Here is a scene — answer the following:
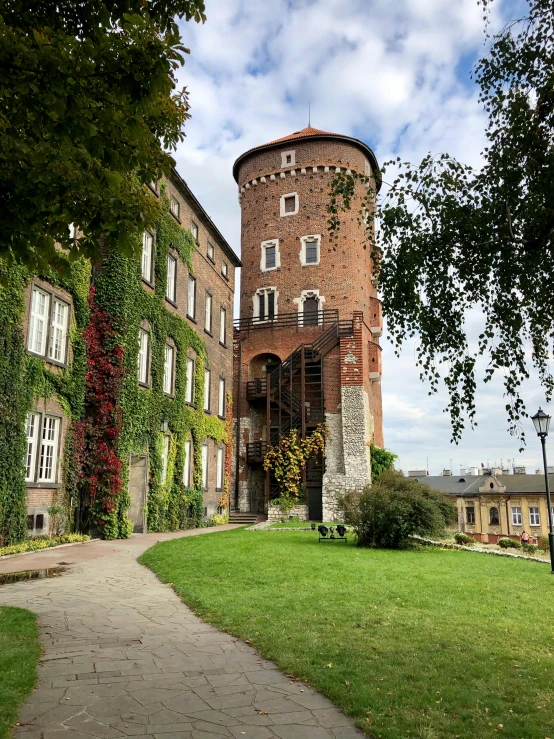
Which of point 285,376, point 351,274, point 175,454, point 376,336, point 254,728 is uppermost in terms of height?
point 351,274

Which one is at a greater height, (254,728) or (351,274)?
(351,274)

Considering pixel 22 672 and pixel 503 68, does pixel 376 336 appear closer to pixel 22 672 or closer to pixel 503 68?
pixel 503 68

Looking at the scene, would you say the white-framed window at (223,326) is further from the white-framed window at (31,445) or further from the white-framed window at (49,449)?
the white-framed window at (31,445)

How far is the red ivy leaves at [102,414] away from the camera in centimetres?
1728

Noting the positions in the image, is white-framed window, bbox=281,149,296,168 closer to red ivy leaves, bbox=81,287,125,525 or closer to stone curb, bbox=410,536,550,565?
red ivy leaves, bbox=81,287,125,525

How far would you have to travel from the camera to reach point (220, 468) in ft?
95.9

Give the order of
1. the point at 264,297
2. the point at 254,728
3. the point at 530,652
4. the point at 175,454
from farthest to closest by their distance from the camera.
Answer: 1. the point at 264,297
2. the point at 175,454
3. the point at 530,652
4. the point at 254,728

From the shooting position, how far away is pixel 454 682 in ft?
16.9

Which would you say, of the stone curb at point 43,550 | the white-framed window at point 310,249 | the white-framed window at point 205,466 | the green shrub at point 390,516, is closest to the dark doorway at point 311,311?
the white-framed window at point 310,249

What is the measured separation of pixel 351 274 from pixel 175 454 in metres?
18.3

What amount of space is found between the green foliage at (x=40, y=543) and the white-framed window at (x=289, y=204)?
26.5 meters

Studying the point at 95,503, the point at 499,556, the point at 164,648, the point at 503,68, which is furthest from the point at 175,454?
the point at 503,68

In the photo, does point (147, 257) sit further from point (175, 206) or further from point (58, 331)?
point (58, 331)

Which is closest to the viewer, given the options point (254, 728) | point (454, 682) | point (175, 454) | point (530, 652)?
point (254, 728)
